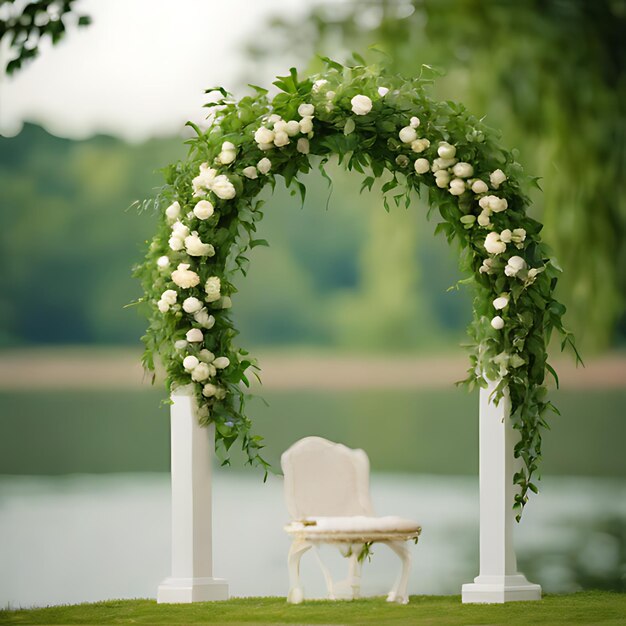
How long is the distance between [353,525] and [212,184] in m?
1.69

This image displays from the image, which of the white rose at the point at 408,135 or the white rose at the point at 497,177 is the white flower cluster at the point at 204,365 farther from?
the white rose at the point at 497,177

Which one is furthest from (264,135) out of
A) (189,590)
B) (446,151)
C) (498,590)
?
(498,590)

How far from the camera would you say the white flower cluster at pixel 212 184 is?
6.26 m

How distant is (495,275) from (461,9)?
2643 millimetres

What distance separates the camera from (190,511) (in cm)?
630

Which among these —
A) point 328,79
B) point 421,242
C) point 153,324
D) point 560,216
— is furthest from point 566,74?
point 153,324

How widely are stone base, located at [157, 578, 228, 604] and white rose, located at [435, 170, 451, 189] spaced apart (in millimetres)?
2130

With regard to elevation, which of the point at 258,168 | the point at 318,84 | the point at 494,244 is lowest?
the point at 494,244

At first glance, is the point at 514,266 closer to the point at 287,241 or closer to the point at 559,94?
the point at 559,94

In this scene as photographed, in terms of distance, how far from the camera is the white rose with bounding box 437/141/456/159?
632 centimetres

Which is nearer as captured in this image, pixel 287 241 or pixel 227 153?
pixel 227 153

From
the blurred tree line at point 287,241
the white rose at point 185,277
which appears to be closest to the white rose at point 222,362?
the white rose at point 185,277

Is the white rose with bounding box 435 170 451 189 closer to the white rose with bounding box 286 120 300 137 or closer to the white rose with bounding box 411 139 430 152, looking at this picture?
the white rose with bounding box 411 139 430 152

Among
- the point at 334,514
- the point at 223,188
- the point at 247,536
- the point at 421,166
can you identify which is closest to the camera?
the point at 223,188
